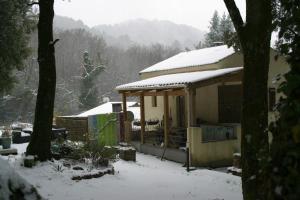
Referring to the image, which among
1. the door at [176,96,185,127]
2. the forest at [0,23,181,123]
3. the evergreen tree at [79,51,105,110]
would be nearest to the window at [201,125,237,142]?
the door at [176,96,185,127]

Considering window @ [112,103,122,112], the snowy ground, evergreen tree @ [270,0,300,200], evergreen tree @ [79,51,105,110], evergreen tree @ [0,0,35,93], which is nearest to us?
evergreen tree @ [270,0,300,200]

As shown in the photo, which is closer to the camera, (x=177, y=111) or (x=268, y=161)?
(x=268, y=161)

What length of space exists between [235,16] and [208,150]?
10.00m

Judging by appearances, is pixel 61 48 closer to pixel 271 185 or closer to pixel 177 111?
pixel 177 111

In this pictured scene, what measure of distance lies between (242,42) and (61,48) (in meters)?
70.2

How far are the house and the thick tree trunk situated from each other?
605 centimetres

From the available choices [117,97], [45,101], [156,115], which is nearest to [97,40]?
[117,97]

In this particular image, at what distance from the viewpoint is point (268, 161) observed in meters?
2.33

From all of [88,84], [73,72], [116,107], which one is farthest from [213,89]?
[73,72]

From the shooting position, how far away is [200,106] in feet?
64.6

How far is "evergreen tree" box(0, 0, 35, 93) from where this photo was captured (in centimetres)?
1322

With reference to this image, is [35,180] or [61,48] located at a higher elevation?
[61,48]

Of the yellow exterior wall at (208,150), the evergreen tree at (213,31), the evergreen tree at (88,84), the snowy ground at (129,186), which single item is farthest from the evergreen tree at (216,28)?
the snowy ground at (129,186)

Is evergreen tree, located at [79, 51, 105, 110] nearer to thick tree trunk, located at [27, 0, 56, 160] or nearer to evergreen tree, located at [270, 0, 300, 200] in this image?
thick tree trunk, located at [27, 0, 56, 160]
